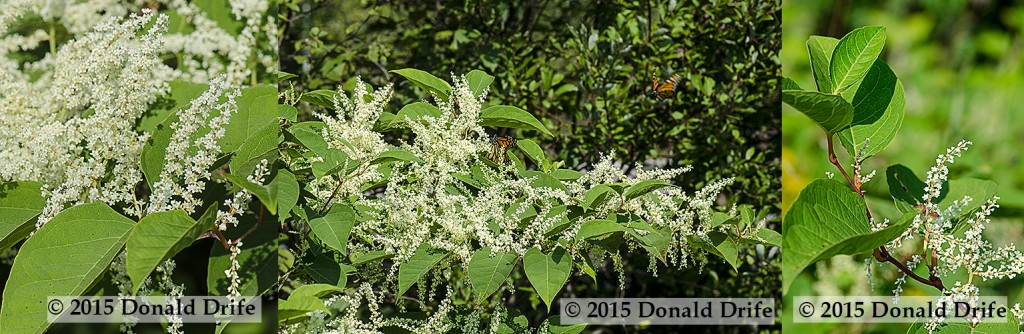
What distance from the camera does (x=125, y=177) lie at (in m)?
0.88

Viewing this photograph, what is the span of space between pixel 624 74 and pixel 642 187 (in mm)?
943

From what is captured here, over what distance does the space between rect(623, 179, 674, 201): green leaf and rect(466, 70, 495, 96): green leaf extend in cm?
26

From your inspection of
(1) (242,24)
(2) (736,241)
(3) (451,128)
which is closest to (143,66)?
(3) (451,128)

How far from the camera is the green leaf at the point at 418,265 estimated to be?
32.3 inches

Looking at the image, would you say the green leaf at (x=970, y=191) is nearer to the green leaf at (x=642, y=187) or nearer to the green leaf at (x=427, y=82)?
the green leaf at (x=642, y=187)

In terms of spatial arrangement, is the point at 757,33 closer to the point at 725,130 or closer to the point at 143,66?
the point at 725,130

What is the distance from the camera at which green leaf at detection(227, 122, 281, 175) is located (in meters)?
0.78

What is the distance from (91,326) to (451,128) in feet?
2.05

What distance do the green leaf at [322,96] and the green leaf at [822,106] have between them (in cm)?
58

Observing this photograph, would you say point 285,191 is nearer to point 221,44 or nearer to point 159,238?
point 159,238

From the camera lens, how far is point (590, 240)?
2.89 feet

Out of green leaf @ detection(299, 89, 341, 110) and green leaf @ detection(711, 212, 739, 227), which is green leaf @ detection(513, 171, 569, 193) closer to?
green leaf @ detection(711, 212, 739, 227)

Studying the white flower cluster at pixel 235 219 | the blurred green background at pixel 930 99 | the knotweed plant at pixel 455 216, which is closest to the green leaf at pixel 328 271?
the knotweed plant at pixel 455 216

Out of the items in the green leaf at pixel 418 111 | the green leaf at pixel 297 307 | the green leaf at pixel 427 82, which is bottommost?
the green leaf at pixel 297 307
